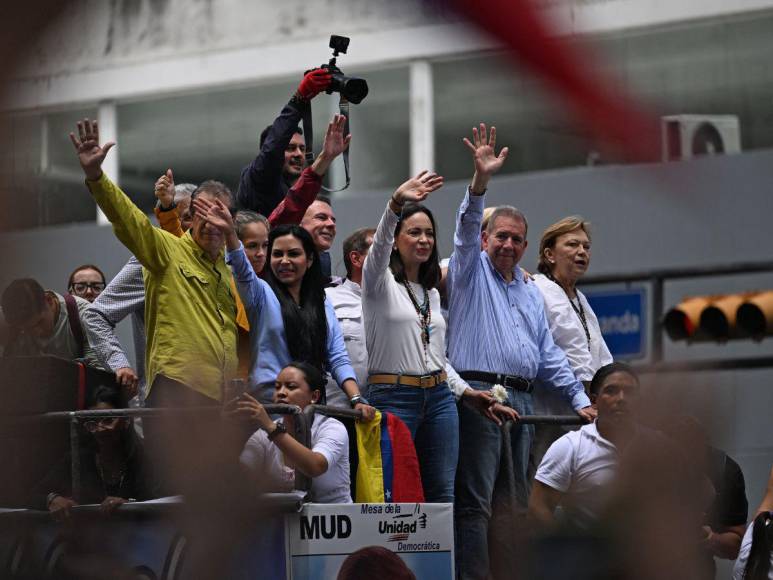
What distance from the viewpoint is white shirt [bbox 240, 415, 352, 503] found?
128 inches

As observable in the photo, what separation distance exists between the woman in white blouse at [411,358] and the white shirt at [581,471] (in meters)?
0.35

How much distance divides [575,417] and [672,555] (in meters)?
1.98

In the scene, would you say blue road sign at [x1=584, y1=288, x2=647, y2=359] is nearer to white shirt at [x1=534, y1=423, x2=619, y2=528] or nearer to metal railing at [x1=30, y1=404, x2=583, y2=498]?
white shirt at [x1=534, y1=423, x2=619, y2=528]

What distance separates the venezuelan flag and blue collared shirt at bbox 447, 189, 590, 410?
1.75 ft

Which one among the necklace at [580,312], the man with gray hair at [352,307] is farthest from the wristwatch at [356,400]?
the necklace at [580,312]

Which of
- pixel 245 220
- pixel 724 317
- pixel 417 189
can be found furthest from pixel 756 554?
pixel 724 317

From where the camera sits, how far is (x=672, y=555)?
224 centimetres

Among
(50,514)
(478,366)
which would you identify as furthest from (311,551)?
(478,366)

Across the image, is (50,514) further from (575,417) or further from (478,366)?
(575,417)

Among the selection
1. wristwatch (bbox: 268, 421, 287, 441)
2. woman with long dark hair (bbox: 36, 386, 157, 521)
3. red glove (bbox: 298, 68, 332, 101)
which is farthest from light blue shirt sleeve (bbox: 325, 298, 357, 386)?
red glove (bbox: 298, 68, 332, 101)

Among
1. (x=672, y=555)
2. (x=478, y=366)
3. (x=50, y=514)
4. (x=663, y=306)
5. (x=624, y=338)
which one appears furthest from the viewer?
(x=478, y=366)

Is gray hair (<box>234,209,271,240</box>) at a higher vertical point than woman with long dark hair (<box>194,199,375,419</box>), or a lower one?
higher

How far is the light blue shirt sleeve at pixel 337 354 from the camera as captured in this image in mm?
3850

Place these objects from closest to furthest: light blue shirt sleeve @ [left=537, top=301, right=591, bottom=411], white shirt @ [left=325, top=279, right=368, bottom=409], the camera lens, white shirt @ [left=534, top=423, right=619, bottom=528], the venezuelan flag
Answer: the camera lens, white shirt @ [left=534, top=423, right=619, bottom=528], the venezuelan flag, white shirt @ [left=325, top=279, right=368, bottom=409], light blue shirt sleeve @ [left=537, top=301, right=591, bottom=411]
